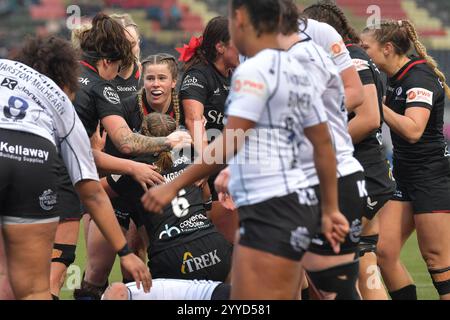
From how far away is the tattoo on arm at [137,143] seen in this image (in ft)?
18.3

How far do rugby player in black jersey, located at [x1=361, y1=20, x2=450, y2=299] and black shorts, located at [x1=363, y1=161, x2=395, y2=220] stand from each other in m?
0.56

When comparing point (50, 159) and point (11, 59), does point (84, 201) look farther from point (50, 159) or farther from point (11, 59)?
point (11, 59)

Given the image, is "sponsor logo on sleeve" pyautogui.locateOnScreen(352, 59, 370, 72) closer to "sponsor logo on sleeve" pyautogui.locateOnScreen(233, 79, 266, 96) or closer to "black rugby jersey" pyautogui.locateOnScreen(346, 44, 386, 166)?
"black rugby jersey" pyautogui.locateOnScreen(346, 44, 386, 166)

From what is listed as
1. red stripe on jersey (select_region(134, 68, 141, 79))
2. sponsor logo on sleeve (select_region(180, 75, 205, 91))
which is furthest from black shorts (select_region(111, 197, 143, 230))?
red stripe on jersey (select_region(134, 68, 141, 79))

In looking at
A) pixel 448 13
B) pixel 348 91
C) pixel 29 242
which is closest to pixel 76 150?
pixel 29 242

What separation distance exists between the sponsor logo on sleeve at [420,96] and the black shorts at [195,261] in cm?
195

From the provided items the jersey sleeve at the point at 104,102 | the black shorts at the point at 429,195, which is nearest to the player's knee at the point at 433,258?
the black shorts at the point at 429,195

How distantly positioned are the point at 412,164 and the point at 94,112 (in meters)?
2.47

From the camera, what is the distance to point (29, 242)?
467 centimetres

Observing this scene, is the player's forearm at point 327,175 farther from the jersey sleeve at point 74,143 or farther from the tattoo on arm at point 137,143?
the tattoo on arm at point 137,143

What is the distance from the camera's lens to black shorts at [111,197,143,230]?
6.18 meters

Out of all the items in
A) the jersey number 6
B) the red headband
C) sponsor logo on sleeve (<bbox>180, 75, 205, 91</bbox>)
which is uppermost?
the red headband

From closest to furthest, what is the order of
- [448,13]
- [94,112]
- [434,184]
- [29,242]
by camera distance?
1. [29,242]
2. [94,112]
3. [434,184]
4. [448,13]

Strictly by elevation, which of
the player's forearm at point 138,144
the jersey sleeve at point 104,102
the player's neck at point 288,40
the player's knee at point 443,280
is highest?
the player's neck at point 288,40
